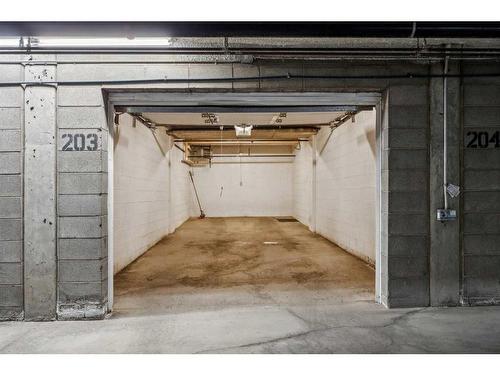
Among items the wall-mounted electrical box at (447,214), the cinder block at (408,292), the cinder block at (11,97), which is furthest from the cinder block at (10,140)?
the wall-mounted electrical box at (447,214)

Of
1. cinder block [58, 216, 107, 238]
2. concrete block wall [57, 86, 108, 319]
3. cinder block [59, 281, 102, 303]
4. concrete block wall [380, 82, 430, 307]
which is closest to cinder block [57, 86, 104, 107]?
concrete block wall [57, 86, 108, 319]

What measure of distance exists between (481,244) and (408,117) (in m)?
1.43

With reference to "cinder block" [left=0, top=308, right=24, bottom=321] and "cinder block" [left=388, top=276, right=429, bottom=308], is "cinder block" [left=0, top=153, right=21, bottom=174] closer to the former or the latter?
"cinder block" [left=0, top=308, right=24, bottom=321]

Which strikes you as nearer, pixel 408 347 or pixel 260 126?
pixel 408 347

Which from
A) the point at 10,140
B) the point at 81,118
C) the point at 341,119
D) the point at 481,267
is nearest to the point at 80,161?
the point at 81,118

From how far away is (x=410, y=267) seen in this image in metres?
3.29

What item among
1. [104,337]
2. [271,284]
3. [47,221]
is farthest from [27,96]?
[271,284]

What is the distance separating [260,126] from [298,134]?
1271 mm

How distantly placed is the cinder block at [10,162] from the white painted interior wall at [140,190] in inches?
71.7

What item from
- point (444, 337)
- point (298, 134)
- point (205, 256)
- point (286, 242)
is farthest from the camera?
point (298, 134)

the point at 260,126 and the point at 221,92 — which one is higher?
the point at 260,126

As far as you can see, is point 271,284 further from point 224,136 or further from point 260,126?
point 224,136

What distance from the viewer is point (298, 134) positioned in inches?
345

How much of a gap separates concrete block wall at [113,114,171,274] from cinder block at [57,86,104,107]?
A: 1.82 metres
